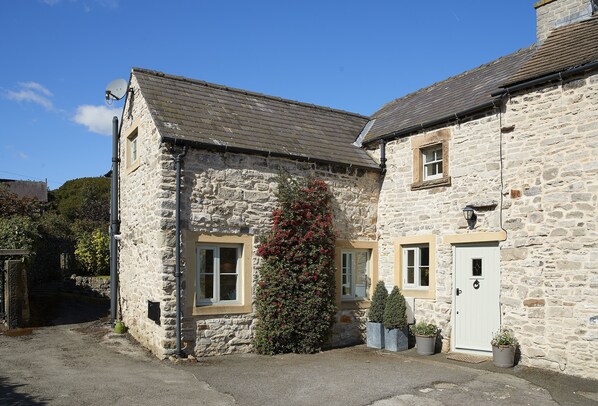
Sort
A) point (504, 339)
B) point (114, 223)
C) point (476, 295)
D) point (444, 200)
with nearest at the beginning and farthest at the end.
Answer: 1. point (504, 339)
2. point (476, 295)
3. point (444, 200)
4. point (114, 223)

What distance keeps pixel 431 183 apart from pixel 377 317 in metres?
3.14

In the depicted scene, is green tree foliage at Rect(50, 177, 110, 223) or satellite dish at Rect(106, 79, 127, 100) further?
green tree foliage at Rect(50, 177, 110, 223)

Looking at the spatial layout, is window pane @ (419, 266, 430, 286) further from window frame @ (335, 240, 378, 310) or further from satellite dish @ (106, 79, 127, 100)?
satellite dish @ (106, 79, 127, 100)

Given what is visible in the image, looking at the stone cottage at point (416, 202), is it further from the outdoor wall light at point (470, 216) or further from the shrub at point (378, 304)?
the shrub at point (378, 304)

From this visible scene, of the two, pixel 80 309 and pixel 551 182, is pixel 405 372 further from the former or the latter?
pixel 80 309

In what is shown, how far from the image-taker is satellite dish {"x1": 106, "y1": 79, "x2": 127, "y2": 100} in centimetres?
1237

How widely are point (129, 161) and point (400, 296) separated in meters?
7.16

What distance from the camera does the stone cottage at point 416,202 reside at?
8812 millimetres

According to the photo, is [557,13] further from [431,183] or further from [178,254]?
[178,254]

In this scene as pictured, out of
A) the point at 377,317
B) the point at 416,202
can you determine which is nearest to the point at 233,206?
the point at 377,317

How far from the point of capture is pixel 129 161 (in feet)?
41.4

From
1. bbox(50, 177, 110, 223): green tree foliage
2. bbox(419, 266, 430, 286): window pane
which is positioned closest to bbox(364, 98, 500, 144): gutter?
bbox(419, 266, 430, 286): window pane

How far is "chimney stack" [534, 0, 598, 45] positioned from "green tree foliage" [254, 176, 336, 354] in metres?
6.07

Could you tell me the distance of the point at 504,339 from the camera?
9.25 m
